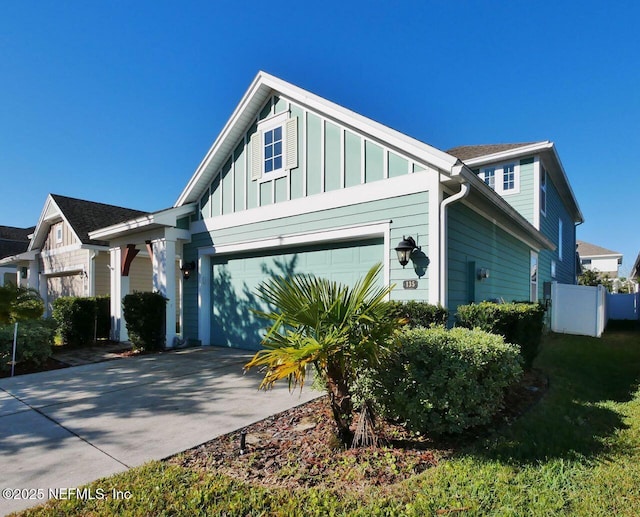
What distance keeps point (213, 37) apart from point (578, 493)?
10995mm

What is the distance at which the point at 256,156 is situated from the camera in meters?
8.78

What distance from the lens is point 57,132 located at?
39.4ft

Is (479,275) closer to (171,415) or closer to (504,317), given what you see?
(504,317)

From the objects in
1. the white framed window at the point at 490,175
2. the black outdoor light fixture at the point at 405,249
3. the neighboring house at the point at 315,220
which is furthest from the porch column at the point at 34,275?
the white framed window at the point at 490,175

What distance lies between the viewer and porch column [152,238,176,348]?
9594 millimetres

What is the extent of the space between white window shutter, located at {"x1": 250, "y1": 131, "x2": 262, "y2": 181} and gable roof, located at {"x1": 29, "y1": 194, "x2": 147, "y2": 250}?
7.81 metres

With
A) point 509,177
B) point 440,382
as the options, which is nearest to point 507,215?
point 440,382

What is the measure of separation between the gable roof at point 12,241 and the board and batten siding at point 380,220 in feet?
77.6

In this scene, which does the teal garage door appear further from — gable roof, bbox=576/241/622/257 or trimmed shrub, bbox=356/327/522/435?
gable roof, bbox=576/241/622/257

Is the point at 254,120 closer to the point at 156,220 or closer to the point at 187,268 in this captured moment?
the point at 156,220

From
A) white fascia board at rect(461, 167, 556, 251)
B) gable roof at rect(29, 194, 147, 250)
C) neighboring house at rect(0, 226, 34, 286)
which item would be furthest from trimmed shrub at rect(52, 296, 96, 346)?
neighboring house at rect(0, 226, 34, 286)

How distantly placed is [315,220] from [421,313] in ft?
Result: 10.3

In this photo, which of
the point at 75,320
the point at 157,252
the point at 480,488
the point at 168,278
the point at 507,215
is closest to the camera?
the point at 480,488

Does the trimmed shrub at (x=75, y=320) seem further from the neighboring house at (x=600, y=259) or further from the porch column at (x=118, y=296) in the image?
→ the neighboring house at (x=600, y=259)
